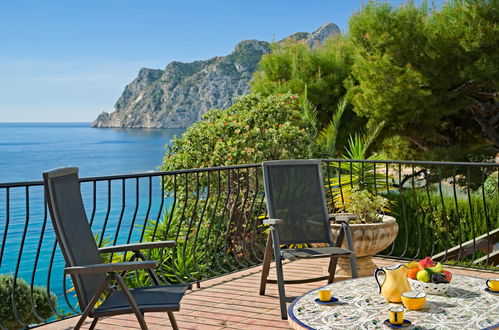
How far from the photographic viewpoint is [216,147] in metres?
11.7

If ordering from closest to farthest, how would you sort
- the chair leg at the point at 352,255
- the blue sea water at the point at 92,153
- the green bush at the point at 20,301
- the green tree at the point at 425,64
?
1. the chair leg at the point at 352,255
2. the green bush at the point at 20,301
3. the green tree at the point at 425,64
4. the blue sea water at the point at 92,153

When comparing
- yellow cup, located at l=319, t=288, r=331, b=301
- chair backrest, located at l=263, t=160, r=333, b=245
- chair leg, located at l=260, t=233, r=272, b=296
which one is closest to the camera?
yellow cup, located at l=319, t=288, r=331, b=301

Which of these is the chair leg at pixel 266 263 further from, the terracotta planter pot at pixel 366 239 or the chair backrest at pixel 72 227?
the chair backrest at pixel 72 227

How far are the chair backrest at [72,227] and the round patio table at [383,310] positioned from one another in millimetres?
1107

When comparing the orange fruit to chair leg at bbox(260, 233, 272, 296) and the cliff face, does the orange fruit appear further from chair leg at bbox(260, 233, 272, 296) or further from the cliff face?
the cliff face

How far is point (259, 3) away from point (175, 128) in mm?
20515

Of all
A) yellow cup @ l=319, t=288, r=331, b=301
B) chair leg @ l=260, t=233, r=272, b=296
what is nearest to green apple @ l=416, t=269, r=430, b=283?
yellow cup @ l=319, t=288, r=331, b=301

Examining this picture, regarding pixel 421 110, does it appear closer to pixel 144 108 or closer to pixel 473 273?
pixel 473 273

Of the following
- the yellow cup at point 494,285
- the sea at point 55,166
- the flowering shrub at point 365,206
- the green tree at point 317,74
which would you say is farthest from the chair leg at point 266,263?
the sea at point 55,166

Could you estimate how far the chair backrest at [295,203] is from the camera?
Answer: 4.66 metres

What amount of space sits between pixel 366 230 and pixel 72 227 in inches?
109

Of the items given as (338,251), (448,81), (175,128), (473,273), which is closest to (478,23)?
(448,81)

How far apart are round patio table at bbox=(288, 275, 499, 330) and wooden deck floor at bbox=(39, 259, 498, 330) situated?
1.29 metres

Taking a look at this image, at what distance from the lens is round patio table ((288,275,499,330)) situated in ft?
7.82
